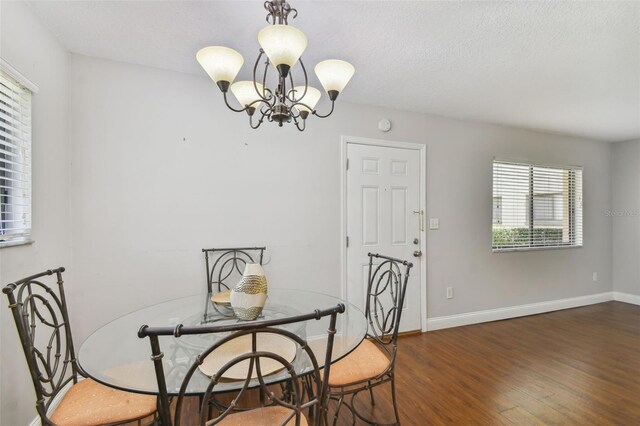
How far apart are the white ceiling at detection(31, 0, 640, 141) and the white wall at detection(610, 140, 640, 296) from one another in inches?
83.1

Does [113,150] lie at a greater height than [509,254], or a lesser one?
greater

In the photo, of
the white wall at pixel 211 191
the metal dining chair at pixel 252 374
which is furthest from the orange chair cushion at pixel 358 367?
the white wall at pixel 211 191

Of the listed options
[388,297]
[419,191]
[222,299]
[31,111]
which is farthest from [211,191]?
[419,191]

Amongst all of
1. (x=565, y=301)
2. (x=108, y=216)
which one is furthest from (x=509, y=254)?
(x=108, y=216)

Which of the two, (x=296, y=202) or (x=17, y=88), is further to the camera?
(x=296, y=202)

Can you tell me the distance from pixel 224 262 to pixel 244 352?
1.39 meters

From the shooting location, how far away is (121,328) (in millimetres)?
1592

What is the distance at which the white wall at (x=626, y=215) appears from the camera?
427cm

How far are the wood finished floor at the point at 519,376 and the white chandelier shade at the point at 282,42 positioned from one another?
2.05 metres

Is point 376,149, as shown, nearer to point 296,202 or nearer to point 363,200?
point 363,200

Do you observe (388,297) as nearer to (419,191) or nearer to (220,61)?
(419,191)

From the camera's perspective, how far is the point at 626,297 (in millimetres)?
4379

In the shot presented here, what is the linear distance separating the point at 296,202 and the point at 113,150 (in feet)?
4.83

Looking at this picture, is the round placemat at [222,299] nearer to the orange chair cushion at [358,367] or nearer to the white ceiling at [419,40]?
the orange chair cushion at [358,367]
